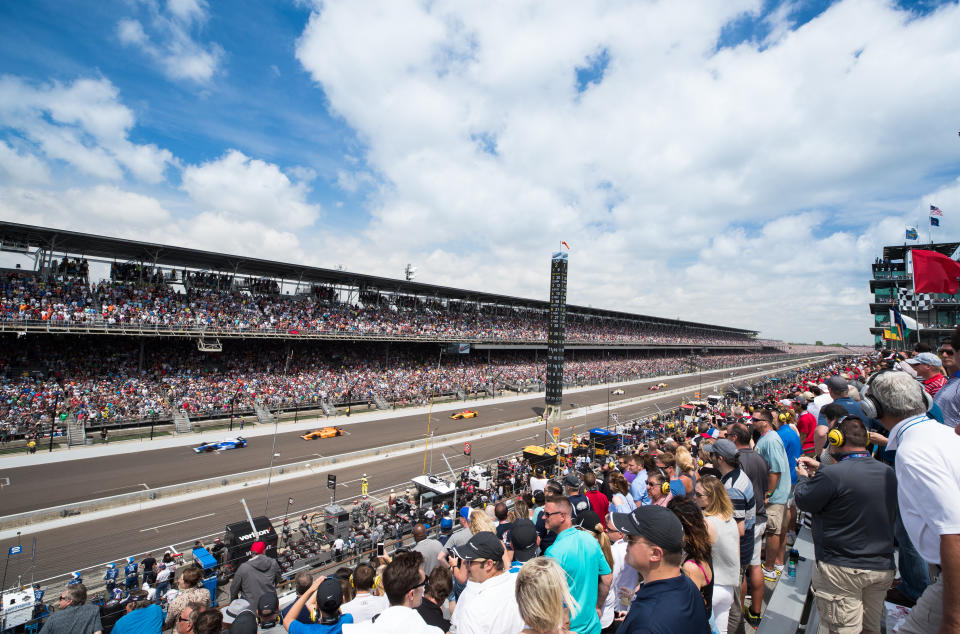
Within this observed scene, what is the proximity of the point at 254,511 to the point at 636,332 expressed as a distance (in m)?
79.3

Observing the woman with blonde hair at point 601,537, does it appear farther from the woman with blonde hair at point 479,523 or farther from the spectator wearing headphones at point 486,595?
the spectator wearing headphones at point 486,595

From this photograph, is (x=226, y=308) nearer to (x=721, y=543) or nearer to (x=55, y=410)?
(x=55, y=410)

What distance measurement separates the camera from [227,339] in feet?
100

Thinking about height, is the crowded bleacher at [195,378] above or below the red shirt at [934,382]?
below

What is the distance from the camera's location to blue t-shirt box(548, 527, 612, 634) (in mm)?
3043

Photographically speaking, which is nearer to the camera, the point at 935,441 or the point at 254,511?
the point at 935,441

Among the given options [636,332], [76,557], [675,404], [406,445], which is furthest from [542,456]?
[636,332]

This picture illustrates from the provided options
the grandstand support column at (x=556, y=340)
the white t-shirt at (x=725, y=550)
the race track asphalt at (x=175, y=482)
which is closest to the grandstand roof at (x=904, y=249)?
the grandstand support column at (x=556, y=340)

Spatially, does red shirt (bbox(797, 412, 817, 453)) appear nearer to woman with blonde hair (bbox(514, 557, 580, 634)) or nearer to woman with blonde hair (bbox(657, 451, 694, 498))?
woman with blonde hair (bbox(657, 451, 694, 498))

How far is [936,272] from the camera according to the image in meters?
11.5

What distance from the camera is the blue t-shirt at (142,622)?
3.78m

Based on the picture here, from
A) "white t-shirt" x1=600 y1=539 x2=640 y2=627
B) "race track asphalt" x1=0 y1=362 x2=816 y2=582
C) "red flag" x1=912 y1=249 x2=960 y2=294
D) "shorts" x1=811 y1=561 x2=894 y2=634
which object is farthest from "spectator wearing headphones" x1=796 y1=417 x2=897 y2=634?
"race track asphalt" x1=0 y1=362 x2=816 y2=582

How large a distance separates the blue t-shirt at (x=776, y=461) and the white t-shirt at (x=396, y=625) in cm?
467

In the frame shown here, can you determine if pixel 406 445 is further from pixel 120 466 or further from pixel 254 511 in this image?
pixel 120 466
